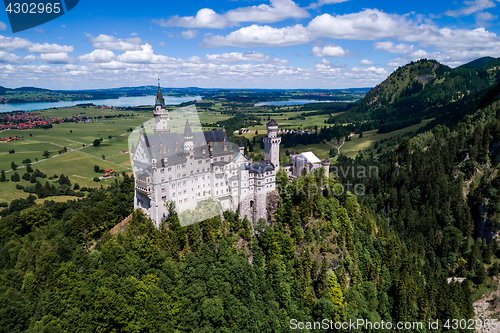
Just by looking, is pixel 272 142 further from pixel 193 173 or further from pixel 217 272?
pixel 217 272

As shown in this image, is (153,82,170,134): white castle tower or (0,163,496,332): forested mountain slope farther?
(153,82,170,134): white castle tower

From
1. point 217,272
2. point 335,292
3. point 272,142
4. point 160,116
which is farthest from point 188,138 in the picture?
point 335,292

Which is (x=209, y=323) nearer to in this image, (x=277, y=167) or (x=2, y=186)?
(x=277, y=167)

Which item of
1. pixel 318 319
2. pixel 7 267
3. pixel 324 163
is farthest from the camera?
pixel 324 163

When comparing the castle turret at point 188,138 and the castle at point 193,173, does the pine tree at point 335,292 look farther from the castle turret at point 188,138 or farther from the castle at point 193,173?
the castle turret at point 188,138

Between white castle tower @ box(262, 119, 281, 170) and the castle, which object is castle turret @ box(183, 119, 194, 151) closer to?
the castle

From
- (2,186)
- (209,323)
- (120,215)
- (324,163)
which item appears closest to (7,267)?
(120,215)

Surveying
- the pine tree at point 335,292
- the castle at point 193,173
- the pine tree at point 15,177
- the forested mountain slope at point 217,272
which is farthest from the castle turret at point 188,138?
the pine tree at point 15,177

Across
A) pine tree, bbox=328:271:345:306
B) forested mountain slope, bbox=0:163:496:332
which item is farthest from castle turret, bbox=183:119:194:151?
pine tree, bbox=328:271:345:306
